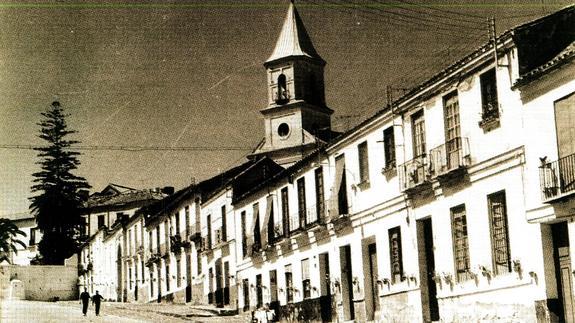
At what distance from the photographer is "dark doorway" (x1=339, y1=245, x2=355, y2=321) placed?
31.2 metres

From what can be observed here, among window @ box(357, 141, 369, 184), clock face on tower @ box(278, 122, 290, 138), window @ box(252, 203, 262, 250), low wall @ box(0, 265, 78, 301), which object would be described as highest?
clock face on tower @ box(278, 122, 290, 138)

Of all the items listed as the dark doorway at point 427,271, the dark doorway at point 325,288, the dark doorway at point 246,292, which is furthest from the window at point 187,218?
the dark doorway at point 427,271

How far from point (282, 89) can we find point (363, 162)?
100 ft

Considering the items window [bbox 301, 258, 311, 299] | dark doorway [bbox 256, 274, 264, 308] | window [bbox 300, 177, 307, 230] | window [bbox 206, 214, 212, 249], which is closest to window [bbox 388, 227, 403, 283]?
window [bbox 300, 177, 307, 230]

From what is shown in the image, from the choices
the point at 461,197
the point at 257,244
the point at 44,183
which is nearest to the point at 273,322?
the point at 257,244

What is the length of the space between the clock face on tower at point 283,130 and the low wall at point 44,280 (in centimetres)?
1612

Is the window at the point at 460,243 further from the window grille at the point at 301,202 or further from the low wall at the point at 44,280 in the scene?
the low wall at the point at 44,280

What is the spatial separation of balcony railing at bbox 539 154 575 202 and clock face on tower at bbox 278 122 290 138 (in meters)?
40.5

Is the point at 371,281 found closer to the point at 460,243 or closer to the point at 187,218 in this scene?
the point at 460,243

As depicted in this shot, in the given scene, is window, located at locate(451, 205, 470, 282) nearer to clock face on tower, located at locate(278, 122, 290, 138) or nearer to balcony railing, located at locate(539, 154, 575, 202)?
balcony railing, located at locate(539, 154, 575, 202)

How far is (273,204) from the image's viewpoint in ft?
124

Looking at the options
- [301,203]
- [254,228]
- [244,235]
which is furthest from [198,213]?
[301,203]

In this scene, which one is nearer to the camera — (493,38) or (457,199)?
(493,38)

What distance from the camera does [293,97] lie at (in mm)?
59219
